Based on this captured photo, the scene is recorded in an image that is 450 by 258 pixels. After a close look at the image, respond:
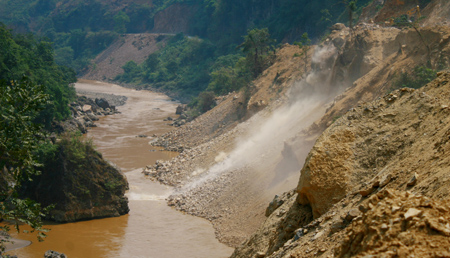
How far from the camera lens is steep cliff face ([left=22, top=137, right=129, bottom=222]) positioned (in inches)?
874

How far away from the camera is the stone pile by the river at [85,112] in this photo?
146 feet

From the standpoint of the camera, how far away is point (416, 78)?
1986cm

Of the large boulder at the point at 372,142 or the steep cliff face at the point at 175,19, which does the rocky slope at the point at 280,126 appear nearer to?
the large boulder at the point at 372,142

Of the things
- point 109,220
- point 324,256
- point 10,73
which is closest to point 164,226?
point 109,220

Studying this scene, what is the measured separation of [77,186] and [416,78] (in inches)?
650

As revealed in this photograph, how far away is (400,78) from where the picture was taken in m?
20.2

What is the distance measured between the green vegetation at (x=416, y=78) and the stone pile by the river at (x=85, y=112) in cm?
3080

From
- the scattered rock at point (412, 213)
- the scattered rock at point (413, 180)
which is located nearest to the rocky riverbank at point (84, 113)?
the scattered rock at point (413, 180)

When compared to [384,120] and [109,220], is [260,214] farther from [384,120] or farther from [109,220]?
[384,120]

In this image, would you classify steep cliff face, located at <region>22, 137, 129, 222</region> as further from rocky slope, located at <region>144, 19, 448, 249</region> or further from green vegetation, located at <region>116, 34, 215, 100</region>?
green vegetation, located at <region>116, 34, 215, 100</region>

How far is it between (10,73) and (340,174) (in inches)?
1327

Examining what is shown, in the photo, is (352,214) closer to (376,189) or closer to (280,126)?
(376,189)

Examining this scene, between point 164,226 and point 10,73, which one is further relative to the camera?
point 10,73

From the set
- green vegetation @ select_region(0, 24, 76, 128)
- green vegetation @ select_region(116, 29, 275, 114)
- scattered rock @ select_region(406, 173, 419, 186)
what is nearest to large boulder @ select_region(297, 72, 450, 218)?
scattered rock @ select_region(406, 173, 419, 186)
